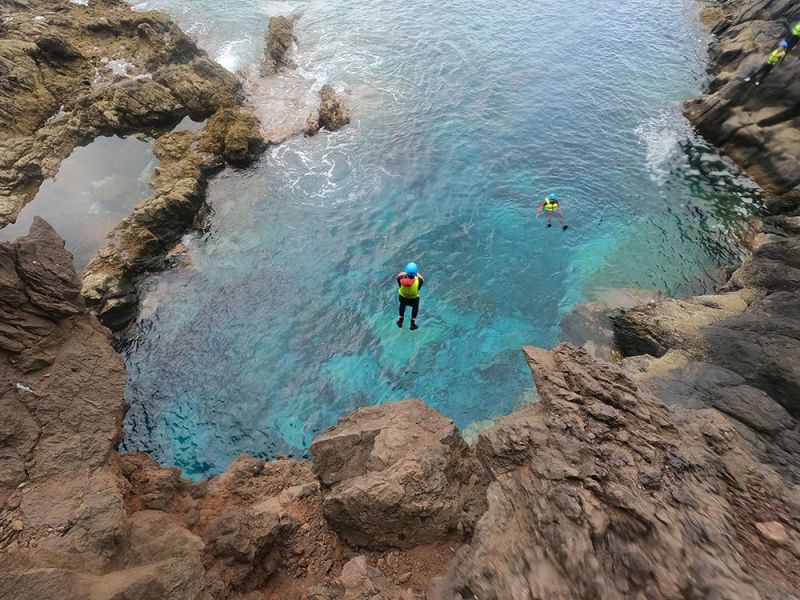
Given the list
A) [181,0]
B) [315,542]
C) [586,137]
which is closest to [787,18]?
[586,137]

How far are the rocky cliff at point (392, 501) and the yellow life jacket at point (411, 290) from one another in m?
5.04

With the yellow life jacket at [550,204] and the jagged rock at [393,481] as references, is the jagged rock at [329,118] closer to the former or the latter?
the yellow life jacket at [550,204]

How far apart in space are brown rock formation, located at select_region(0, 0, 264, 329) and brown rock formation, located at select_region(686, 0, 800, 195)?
28746mm

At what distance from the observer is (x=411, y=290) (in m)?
16.2

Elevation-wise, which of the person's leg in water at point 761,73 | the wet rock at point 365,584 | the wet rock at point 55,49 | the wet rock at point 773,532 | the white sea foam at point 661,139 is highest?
the wet rock at point 55,49

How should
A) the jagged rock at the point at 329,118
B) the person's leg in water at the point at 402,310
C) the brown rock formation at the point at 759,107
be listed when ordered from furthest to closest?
the jagged rock at the point at 329,118 < the brown rock formation at the point at 759,107 < the person's leg in water at the point at 402,310

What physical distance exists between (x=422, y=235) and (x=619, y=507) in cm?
1642

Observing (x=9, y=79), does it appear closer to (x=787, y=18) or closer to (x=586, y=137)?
(x=586, y=137)

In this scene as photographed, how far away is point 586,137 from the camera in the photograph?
28703mm

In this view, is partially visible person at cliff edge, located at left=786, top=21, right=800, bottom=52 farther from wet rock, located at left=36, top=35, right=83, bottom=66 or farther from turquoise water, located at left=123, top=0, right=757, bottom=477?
wet rock, located at left=36, top=35, right=83, bottom=66

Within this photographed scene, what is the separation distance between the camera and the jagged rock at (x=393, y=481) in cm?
938

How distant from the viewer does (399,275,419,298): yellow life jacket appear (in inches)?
629

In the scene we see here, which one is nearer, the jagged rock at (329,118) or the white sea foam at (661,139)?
the white sea foam at (661,139)

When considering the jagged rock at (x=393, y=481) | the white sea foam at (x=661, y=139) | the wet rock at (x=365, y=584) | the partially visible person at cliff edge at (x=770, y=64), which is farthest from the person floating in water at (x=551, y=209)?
the wet rock at (x=365, y=584)
